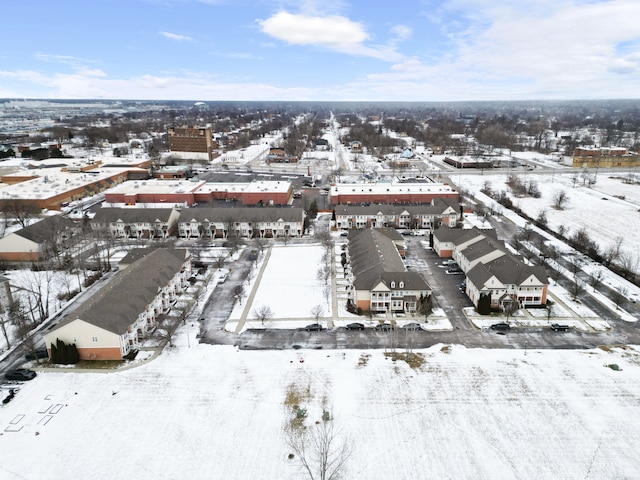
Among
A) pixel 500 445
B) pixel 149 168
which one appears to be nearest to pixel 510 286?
pixel 500 445

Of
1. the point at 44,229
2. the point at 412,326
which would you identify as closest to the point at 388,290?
the point at 412,326

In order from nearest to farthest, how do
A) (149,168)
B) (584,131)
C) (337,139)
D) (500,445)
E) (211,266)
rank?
(500,445)
(211,266)
(149,168)
(337,139)
(584,131)

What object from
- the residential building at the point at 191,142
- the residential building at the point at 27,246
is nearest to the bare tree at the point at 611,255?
the residential building at the point at 27,246

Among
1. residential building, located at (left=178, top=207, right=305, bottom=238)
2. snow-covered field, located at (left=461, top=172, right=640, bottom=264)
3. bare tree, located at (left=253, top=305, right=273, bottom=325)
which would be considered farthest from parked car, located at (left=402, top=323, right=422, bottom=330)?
snow-covered field, located at (left=461, top=172, right=640, bottom=264)

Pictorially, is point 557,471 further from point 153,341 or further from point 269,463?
point 153,341

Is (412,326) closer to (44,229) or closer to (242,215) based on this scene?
(242,215)

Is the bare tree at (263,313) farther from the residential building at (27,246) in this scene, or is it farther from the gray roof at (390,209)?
the residential building at (27,246)
